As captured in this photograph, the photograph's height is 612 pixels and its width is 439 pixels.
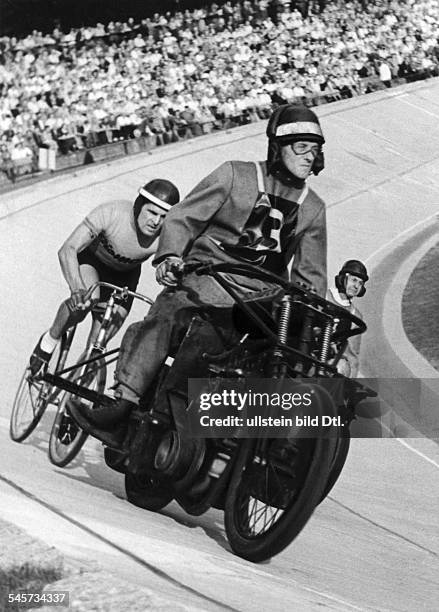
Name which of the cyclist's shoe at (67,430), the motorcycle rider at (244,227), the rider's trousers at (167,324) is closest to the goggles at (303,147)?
the motorcycle rider at (244,227)

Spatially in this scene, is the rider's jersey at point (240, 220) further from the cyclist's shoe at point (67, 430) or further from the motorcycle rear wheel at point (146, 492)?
the cyclist's shoe at point (67, 430)

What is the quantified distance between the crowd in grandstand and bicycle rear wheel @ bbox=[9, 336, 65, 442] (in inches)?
127

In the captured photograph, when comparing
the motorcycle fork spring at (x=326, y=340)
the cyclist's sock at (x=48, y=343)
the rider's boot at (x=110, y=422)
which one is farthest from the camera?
the cyclist's sock at (x=48, y=343)

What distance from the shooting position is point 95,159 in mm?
8656

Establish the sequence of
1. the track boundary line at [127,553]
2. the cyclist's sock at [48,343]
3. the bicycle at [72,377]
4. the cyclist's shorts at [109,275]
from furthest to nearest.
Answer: the cyclist's sock at [48,343] → the cyclist's shorts at [109,275] → the bicycle at [72,377] → the track boundary line at [127,553]

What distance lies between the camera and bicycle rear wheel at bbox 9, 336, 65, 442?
18.3 ft

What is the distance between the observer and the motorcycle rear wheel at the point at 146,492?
437 centimetres

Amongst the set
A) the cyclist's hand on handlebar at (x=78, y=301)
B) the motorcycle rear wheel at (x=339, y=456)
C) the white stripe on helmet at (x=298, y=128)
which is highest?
the white stripe on helmet at (x=298, y=128)

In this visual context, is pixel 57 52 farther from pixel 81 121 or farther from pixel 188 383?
pixel 188 383

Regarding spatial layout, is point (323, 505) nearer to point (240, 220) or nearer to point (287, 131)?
point (240, 220)

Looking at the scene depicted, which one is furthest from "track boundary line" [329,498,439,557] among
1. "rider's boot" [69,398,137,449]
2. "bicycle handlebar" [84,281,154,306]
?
"rider's boot" [69,398,137,449]

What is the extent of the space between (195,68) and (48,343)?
444cm

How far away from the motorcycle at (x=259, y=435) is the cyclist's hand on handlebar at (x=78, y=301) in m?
1.10

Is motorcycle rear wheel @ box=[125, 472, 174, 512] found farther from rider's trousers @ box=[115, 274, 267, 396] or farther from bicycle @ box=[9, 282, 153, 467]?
bicycle @ box=[9, 282, 153, 467]
